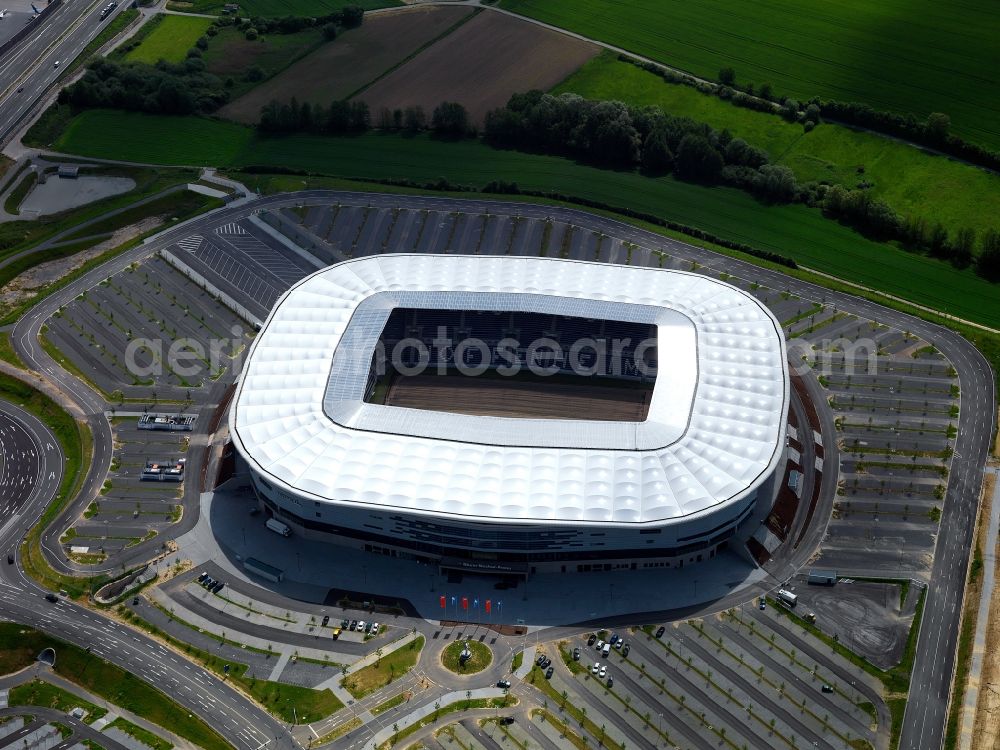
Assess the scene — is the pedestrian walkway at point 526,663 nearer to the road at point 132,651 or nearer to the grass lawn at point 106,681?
the road at point 132,651

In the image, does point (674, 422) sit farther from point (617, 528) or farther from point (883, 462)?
point (883, 462)

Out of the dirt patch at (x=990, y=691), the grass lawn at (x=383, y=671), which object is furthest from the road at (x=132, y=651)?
the dirt patch at (x=990, y=691)

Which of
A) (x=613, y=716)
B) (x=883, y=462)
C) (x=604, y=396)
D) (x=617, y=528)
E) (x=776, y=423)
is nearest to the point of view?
(x=613, y=716)

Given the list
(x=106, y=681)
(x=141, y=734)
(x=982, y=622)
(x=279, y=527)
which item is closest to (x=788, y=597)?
(x=982, y=622)

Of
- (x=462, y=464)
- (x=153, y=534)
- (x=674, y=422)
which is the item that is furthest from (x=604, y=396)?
(x=153, y=534)

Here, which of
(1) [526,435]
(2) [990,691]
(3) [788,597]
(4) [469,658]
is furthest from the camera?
(1) [526,435]

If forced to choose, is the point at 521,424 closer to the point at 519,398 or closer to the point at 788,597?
the point at 519,398

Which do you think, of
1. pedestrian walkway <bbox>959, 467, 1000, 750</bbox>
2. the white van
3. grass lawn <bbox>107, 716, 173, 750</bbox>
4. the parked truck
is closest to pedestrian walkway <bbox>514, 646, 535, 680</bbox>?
the white van
